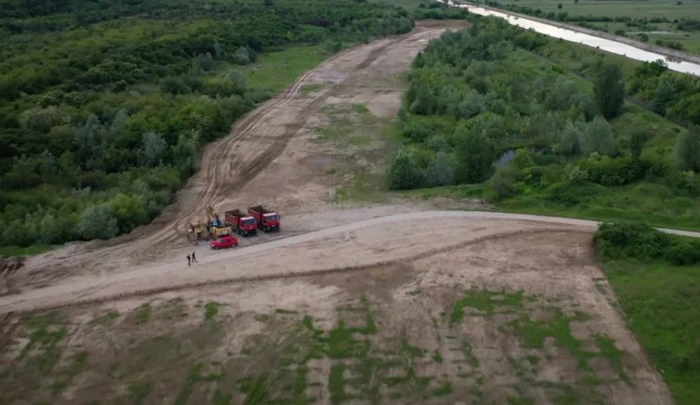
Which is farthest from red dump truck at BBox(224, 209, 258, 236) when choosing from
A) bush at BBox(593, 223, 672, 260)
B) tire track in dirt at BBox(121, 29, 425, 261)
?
bush at BBox(593, 223, 672, 260)

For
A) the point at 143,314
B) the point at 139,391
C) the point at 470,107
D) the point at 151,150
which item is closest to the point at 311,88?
the point at 470,107

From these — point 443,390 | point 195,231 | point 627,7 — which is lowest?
point 443,390

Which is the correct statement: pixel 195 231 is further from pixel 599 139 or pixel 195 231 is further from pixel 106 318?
pixel 599 139

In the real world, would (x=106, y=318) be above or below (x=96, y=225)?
below

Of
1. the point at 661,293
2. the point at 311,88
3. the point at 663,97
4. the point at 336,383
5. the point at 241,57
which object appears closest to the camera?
the point at 336,383

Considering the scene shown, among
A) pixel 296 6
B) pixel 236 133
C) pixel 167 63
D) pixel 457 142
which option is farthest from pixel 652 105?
pixel 296 6

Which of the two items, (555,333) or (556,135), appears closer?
(555,333)

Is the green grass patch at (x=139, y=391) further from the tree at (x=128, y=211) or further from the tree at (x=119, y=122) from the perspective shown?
the tree at (x=119, y=122)
